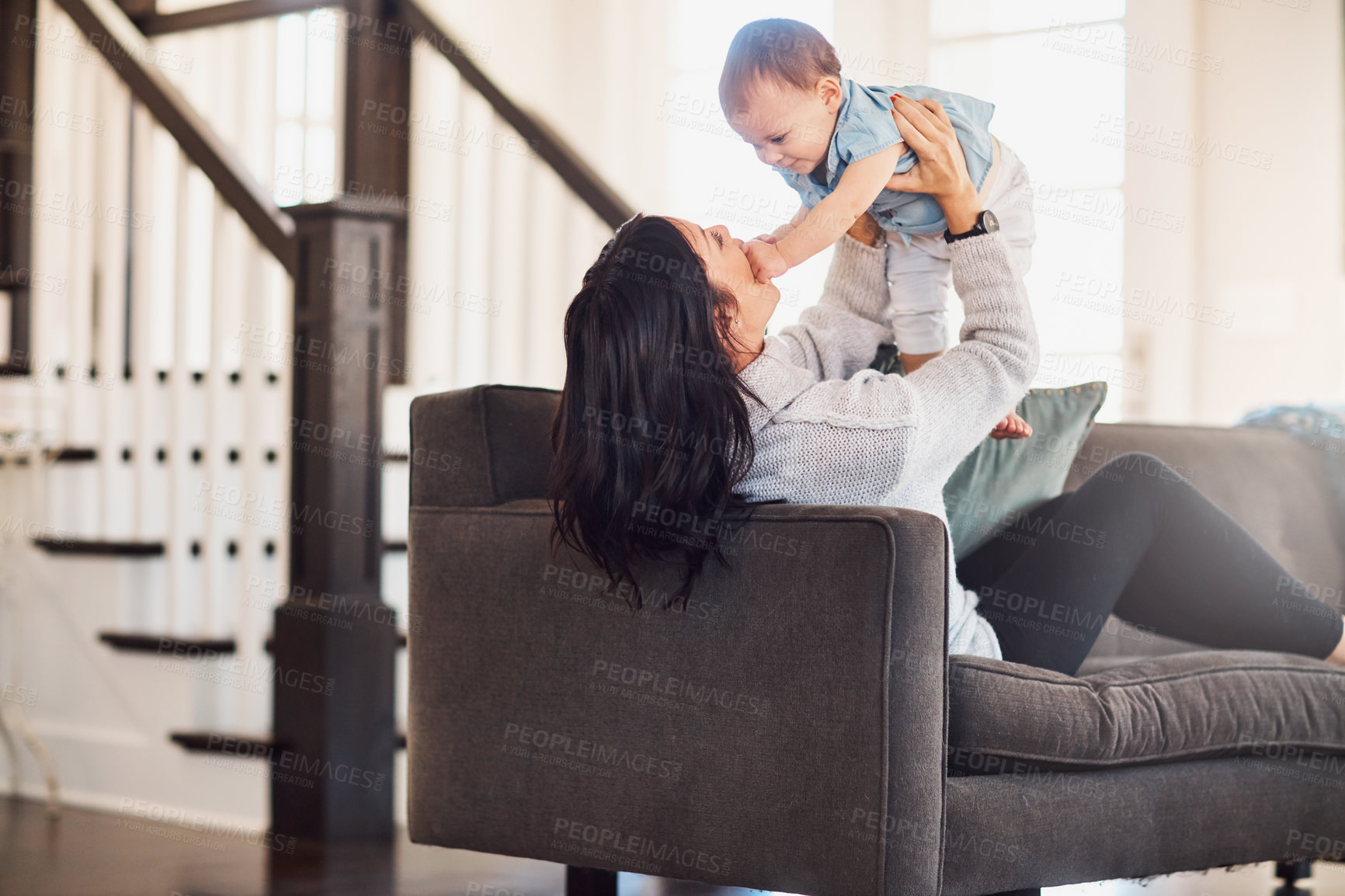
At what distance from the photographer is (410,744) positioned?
5.65 ft

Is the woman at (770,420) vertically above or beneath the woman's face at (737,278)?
beneath

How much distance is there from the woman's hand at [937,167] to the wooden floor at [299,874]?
1.20 metres

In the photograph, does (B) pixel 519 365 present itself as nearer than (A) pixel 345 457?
No

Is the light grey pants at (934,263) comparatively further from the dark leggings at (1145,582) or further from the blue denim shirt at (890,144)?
the dark leggings at (1145,582)

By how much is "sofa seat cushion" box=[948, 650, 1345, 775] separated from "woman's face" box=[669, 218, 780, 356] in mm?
452

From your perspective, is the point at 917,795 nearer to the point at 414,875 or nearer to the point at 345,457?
the point at 414,875

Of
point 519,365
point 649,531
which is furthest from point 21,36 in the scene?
point 649,531

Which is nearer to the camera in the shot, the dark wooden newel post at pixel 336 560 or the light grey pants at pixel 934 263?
the light grey pants at pixel 934 263

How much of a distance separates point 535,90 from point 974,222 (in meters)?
3.55

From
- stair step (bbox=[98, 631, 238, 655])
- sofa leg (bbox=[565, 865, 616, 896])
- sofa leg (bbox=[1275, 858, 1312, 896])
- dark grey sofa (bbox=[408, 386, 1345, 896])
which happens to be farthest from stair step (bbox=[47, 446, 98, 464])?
sofa leg (bbox=[1275, 858, 1312, 896])

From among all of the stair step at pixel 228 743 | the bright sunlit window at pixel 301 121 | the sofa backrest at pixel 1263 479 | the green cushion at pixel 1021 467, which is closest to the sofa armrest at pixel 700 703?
the green cushion at pixel 1021 467

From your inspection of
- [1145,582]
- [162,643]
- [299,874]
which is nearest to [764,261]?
[1145,582]

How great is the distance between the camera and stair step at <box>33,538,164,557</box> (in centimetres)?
283

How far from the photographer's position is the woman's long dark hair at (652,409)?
139cm
